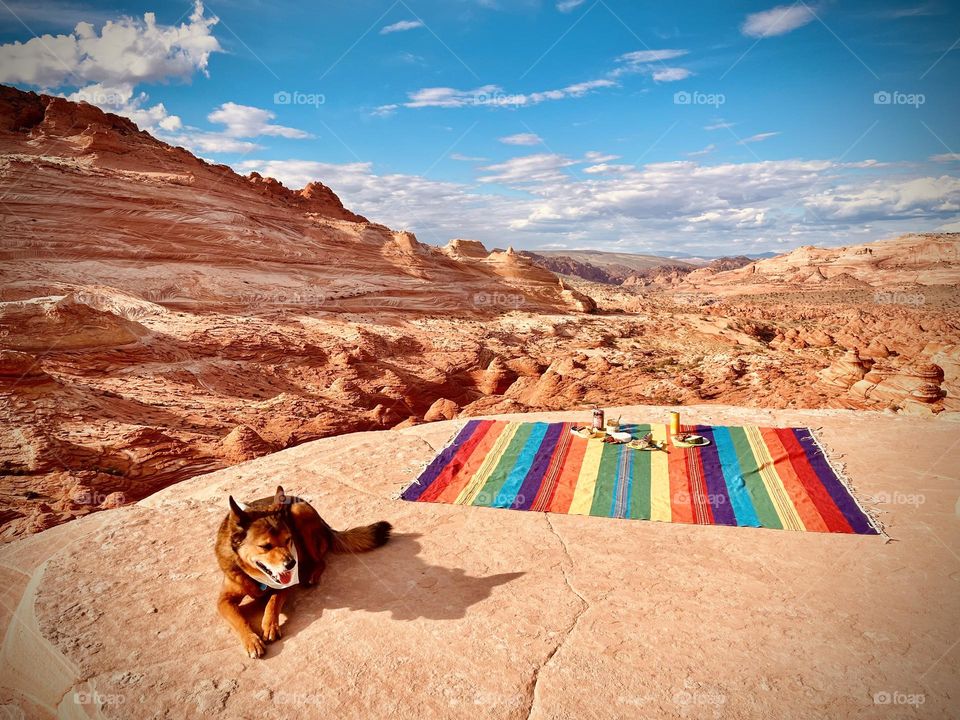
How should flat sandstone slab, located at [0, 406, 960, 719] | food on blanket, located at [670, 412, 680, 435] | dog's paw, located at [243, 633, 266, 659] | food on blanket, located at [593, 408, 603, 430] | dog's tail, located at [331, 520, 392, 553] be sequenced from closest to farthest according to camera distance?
flat sandstone slab, located at [0, 406, 960, 719] → dog's paw, located at [243, 633, 266, 659] → dog's tail, located at [331, 520, 392, 553] → food on blanket, located at [670, 412, 680, 435] → food on blanket, located at [593, 408, 603, 430]

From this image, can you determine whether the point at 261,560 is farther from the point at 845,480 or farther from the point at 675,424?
the point at 845,480

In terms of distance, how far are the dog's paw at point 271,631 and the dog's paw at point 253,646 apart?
0.08 m

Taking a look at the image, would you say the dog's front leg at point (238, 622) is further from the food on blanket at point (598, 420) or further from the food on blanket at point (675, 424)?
the food on blanket at point (675, 424)

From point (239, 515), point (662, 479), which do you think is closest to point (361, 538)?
point (239, 515)

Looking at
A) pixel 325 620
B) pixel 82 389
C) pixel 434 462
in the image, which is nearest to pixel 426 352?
pixel 82 389

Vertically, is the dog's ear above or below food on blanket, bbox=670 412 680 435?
above

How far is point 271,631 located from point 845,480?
616cm

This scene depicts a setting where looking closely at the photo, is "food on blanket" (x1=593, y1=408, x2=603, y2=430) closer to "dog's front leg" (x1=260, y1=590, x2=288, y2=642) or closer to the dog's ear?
"dog's front leg" (x1=260, y1=590, x2=288, y2=642)

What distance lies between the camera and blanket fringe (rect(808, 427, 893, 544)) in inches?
206

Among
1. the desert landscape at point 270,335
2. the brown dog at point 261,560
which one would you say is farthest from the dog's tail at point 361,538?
the desert landscape at point 270,335

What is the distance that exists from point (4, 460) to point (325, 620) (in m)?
7.26

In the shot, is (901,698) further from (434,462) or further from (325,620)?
(434,462)

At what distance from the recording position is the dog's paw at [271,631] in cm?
387

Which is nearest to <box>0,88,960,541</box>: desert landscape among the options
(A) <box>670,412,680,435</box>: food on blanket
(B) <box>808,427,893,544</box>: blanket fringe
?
(B) <box>808,427,893,544</box>: blanket fringe
